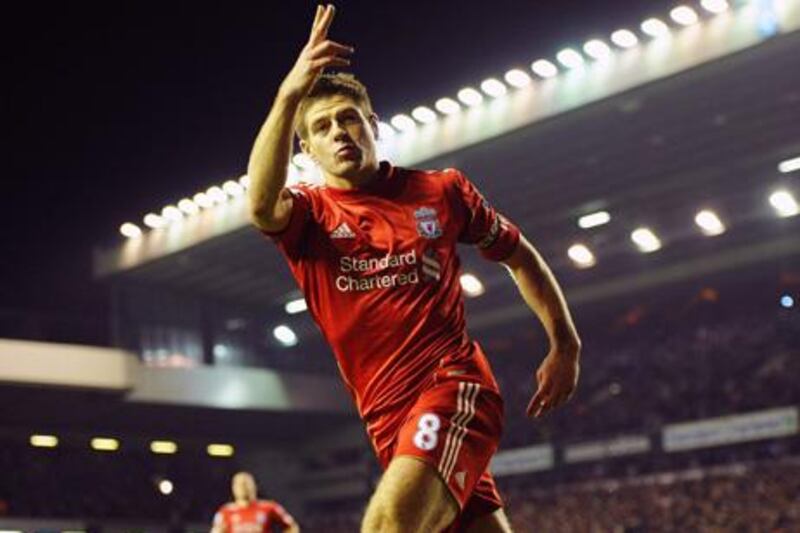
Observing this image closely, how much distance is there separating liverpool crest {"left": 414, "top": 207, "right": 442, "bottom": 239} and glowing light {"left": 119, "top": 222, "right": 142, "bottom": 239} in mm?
24099

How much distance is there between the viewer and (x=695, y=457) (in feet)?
77.9

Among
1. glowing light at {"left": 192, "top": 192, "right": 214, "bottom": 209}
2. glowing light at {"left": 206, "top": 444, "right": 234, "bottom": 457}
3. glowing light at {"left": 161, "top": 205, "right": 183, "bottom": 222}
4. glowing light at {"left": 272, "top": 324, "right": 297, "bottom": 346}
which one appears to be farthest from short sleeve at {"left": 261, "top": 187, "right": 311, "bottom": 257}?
glowing light at {"left": 206, "top": 444, "right": 234, "bottom": 457}

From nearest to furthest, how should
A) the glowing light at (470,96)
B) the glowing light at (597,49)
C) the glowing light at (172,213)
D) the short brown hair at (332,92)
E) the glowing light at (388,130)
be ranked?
the short brown hair at (332,92) → the glowing light at (597,49) → the glowing light at (470,96) → the glowing light at (388,130) → the glowing light at (172,213)

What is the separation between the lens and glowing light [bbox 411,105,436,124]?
22172 mm

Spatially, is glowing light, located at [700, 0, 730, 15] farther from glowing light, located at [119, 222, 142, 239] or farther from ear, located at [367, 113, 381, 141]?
A: ear, located at [367, 113, 381, 141]

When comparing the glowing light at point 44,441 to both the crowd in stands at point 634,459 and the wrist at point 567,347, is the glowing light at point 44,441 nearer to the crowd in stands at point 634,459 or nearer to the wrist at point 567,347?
the crowd in stands at point 634,459

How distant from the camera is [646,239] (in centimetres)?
2508

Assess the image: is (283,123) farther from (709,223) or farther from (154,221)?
(154,221)

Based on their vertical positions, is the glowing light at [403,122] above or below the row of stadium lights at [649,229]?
above


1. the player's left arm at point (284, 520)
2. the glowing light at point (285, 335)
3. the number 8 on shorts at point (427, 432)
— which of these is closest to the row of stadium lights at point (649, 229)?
the glowing light at point (285, 335)

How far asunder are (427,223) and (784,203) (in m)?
20.2

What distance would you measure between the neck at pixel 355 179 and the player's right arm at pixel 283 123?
42 centimetres

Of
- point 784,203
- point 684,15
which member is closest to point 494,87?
point 684,15

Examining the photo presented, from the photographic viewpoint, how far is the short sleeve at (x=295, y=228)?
12.9ft
